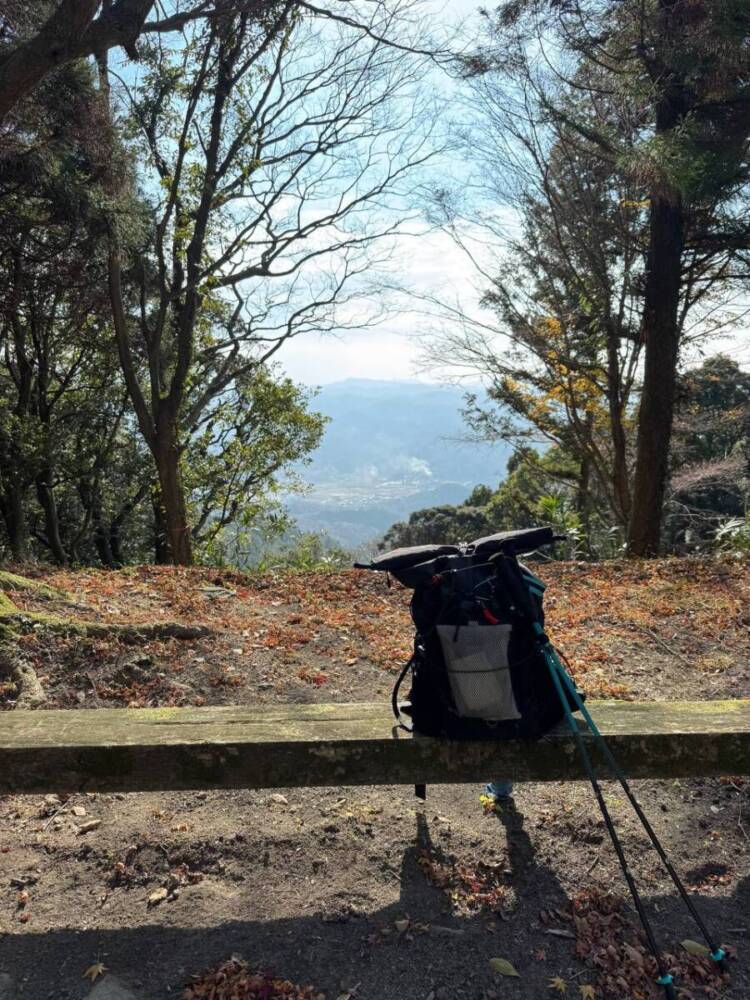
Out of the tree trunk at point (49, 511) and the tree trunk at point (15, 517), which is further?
the tree trunk at point (49, 511)

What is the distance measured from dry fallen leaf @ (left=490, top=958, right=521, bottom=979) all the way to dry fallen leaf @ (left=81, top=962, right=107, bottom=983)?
1.25 metres

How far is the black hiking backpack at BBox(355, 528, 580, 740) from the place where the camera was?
2.20 meters

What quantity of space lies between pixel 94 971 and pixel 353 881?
0.92 metres

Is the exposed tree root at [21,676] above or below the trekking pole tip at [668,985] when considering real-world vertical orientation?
above

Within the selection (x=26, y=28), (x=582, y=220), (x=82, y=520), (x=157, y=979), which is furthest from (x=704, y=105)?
(x=82, y=520)

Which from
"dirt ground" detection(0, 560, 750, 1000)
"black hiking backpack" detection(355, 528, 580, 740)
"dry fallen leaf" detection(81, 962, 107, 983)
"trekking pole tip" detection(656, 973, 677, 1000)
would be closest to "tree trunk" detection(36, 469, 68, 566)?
"dirt ground" detection(0, 560, 750, 1000)

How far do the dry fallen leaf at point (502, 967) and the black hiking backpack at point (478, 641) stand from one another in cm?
69

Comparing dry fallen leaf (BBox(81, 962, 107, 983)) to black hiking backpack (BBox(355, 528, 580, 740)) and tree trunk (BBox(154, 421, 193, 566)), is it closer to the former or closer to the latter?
black hiking backpack (BBox(355, 528, 580, 740))

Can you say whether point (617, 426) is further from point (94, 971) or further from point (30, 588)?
point (94, 971)

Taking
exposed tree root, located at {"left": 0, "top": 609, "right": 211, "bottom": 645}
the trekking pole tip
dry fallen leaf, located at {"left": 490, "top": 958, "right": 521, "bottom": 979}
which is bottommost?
dry fallen leaf, located at {"left": 490, "top": 958, "right": 521, "bottom": 979}

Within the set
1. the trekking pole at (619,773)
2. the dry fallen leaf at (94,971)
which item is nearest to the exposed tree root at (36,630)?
the dry fallen leaf at (94,971)

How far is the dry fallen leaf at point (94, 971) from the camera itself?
6.76ft

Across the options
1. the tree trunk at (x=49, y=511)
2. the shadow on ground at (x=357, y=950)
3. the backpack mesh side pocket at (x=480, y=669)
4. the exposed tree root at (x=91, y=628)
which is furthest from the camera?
the tree trunk at (x=49, y=511)

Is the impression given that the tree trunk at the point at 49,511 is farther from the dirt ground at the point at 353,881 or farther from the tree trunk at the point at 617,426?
the dirt ground at the point at 353,881
